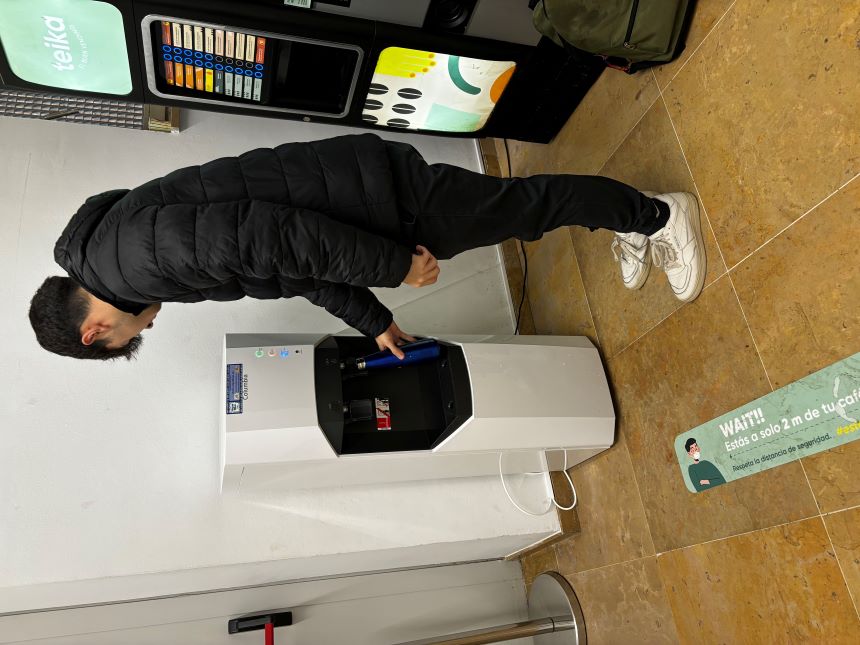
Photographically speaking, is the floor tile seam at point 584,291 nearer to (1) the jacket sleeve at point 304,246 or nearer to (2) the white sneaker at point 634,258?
(2) the white sneaker at point 634,258

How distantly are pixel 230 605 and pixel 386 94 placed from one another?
1.75 m

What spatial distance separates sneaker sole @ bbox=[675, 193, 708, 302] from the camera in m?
1.58

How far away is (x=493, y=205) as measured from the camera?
1.52m

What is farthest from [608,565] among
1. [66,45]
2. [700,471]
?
[66,45]

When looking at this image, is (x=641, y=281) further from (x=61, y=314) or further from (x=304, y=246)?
(x=61, y=314)

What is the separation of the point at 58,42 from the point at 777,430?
2095 millimetres

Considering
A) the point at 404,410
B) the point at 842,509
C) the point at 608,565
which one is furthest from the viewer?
the point at 608,565

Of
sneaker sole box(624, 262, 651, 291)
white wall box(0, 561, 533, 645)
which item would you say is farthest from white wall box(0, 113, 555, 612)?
sneaker sole box(624, 262, 651, 291)

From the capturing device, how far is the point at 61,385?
187cm

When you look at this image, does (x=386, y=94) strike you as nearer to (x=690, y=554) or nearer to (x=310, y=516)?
(x=310, y=516)

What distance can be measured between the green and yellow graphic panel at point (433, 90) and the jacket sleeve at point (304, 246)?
875mm

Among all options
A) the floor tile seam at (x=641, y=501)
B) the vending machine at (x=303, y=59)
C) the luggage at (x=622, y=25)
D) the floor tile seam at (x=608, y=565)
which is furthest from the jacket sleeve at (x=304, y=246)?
the floor tile seam at (x=608, y=565)

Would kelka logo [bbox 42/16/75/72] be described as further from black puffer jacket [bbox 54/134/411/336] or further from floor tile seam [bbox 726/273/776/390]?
floor tile seam [bbox 726/273/776/390]

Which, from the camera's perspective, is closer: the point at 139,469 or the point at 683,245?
the point at 683,245
